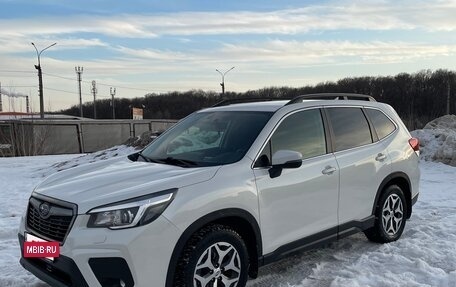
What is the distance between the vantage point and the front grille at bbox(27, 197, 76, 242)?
337 cm

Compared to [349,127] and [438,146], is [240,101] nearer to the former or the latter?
[349,127]

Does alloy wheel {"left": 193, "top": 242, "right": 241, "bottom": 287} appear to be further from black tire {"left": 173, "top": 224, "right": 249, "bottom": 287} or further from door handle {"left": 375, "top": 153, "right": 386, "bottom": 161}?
door handle {"left": 375, "top": 153, "right": 386, "bottom": 161}

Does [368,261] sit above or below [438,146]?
below

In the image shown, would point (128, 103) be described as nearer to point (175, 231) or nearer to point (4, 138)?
point (4, 138)

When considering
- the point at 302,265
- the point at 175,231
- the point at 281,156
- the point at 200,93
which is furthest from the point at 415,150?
the point at 200,93

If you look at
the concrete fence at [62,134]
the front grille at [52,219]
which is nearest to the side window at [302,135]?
the front grille at [52,219]

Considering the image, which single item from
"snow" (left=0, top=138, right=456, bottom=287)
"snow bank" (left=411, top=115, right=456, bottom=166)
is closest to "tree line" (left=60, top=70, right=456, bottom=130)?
"snow bank" (left=411, top=115, right=456, bottom=166)

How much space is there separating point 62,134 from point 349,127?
28.9 metres

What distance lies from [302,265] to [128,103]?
12442 cm

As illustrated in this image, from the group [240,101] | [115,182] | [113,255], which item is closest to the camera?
[113,255]

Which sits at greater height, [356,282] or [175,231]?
[175,231]

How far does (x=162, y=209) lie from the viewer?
133 inches

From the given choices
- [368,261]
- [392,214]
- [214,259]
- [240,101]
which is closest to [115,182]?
[214,259]

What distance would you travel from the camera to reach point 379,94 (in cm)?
10375
